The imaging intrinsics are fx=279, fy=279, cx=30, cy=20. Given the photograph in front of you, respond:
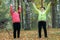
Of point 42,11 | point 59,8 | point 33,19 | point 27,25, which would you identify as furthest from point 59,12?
point 42,11

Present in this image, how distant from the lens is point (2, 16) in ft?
99.9

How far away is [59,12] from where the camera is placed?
48031 millimetres

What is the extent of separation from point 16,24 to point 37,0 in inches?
1050

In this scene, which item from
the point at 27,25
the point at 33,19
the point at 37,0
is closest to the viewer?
the point at 27,25

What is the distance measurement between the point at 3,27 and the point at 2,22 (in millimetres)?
1726

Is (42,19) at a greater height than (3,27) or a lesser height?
greater

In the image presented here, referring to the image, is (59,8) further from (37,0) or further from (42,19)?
(42,19)

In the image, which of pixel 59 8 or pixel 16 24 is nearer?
pixel 16 24

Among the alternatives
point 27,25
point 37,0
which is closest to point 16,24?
point 27,25

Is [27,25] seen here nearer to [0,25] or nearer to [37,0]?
[0,25]

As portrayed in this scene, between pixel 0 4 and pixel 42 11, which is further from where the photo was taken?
pixel 0 4

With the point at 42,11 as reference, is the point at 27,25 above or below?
below

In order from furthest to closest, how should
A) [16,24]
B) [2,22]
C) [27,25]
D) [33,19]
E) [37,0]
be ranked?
1. [33,19]
2. [37,0]
3. [27,25]
4. [2,22]
5. [16,24]

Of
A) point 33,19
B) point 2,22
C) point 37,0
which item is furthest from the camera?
point 33,19
